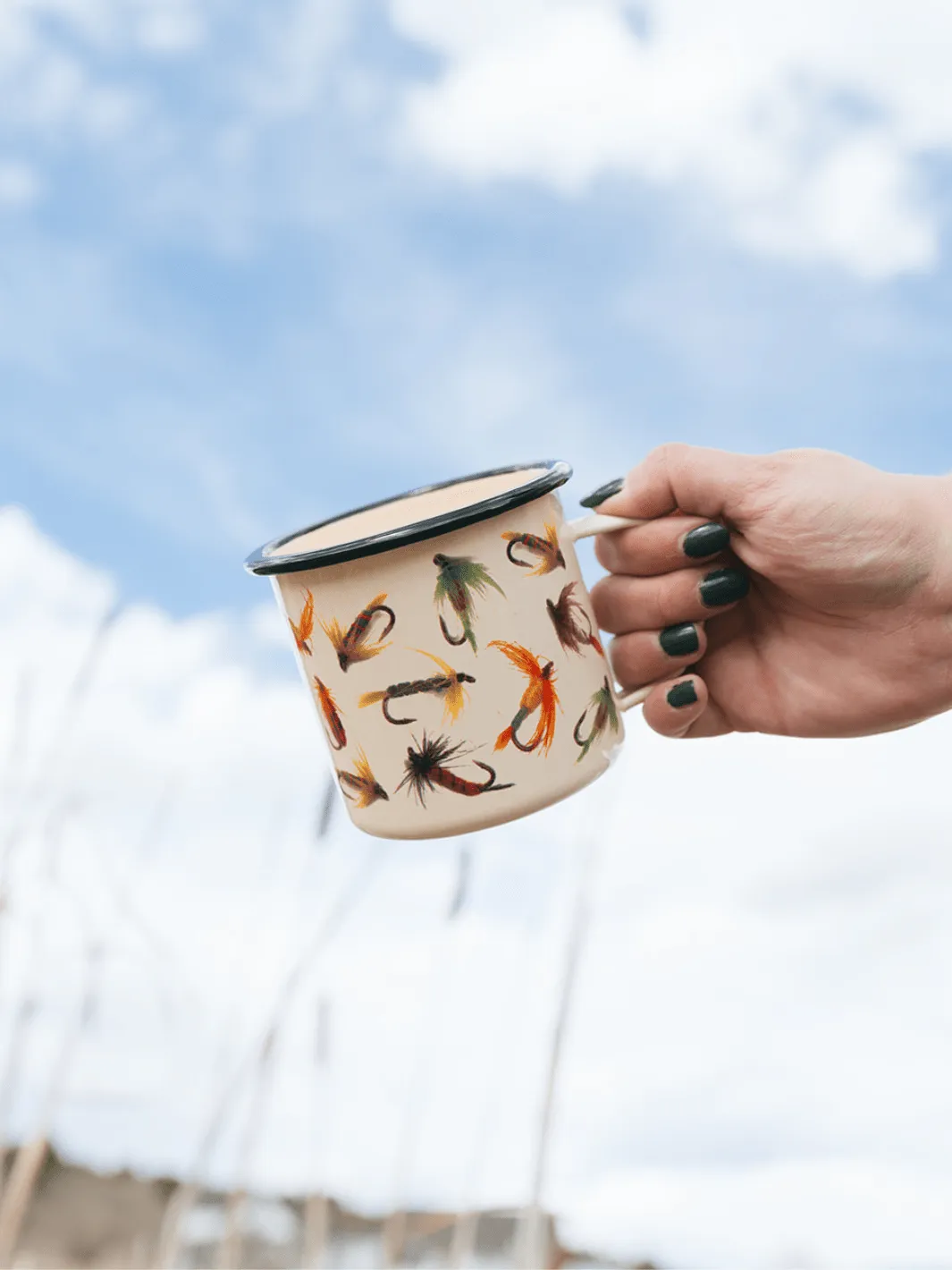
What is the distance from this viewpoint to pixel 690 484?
1.27 m

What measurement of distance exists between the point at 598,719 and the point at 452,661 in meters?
0.18

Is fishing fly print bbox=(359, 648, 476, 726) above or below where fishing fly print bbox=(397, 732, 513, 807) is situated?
above

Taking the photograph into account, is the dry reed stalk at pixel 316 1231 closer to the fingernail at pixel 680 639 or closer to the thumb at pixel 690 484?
the fingernail at pixel 680 639

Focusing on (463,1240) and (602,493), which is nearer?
(602,493)

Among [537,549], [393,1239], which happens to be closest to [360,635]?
[537,549]

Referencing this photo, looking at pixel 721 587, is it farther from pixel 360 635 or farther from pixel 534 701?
pixel 360 635

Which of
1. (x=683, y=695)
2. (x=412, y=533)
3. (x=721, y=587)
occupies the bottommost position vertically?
(x=683, y=695)

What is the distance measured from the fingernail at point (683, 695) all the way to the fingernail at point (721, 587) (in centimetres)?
9

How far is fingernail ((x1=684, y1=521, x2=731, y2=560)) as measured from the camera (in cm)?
126

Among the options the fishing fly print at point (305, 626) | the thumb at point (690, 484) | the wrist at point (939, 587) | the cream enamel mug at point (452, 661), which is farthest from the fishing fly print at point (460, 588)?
the wrist at point (939, 587)

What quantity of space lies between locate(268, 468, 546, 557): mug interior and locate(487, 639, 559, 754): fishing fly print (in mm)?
219

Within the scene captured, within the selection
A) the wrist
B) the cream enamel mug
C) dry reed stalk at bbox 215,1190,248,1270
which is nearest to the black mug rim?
the cream enamel mug

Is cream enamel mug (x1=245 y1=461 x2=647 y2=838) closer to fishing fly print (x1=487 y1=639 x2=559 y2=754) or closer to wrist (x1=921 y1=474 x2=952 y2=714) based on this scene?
fishing fly print (x1=487 y1=639 x2=559 y2=754)

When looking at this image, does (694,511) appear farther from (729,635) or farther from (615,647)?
(729,635)
